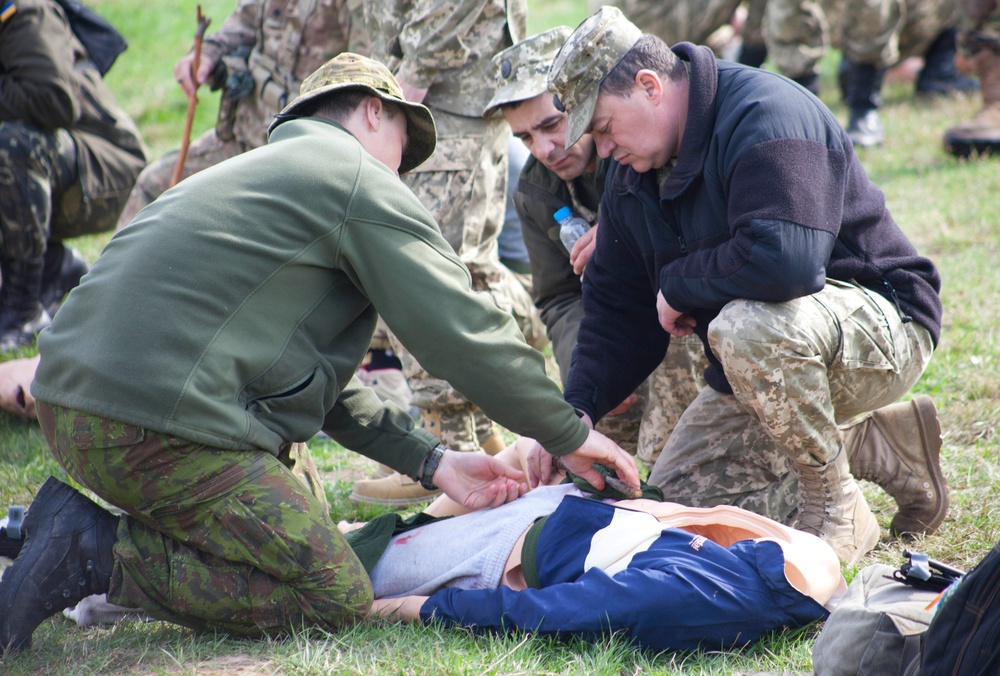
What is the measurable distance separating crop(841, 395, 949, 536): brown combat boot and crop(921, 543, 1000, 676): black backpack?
1292 millimetres

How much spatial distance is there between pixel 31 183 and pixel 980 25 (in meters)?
6.67

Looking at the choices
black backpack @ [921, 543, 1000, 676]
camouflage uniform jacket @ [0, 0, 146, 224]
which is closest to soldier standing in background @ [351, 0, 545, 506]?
camouflage uniform jacket @ [0, 0, 146, 224]

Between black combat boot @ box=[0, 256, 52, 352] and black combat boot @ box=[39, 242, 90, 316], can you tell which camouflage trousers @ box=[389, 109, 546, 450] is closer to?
black combat boot @ box=[0, 256, 52, 352]

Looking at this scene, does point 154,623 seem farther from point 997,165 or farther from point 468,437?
point 997,165

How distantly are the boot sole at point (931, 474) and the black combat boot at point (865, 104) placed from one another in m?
5.60

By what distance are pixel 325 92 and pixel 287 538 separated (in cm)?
124

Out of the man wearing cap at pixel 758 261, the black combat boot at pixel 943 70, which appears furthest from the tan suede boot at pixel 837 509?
the black combat boot at pixel 943 70

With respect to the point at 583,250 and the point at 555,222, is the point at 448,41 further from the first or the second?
the point at 583,250

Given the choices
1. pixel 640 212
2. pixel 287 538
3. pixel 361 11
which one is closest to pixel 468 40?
pixel 361 11

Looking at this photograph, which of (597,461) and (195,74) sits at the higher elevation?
(195,74)

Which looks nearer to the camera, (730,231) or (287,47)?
(730,231)

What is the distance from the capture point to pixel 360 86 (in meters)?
2.83

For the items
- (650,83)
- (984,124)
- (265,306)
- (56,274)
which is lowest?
(56,274)

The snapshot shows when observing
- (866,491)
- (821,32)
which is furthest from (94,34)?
(821,32)
